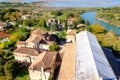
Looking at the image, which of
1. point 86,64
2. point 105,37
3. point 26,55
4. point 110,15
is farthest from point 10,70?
point 110,15

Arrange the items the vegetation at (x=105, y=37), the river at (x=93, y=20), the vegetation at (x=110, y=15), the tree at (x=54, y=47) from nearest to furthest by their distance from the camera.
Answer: the tree at (x=54, y=47), the vegetation at (x=105, y=37), the river at (x=93, y=20), the vegetation at (x=110, y=15)

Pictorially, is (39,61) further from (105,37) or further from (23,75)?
(105,37)

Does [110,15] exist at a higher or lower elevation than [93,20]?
higher

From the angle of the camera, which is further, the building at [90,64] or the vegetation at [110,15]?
the vegetation at [110,15]

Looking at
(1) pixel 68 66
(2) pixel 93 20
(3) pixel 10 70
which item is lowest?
(2) pixel 93 20

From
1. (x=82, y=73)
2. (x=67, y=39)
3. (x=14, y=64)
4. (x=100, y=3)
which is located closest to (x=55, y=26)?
(x=67, y=39)

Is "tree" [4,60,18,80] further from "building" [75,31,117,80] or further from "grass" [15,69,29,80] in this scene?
"building" [75,31,117,80]

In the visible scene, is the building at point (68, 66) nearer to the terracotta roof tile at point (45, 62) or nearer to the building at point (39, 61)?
the building at point (39, 61)

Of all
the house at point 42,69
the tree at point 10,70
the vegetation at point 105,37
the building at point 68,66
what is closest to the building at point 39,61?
the house at point 42,69

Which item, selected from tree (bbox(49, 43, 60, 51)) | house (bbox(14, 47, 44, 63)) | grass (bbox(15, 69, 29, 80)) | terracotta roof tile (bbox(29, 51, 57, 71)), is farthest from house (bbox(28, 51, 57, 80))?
tree (bbox(49, 43, 60, 51))
